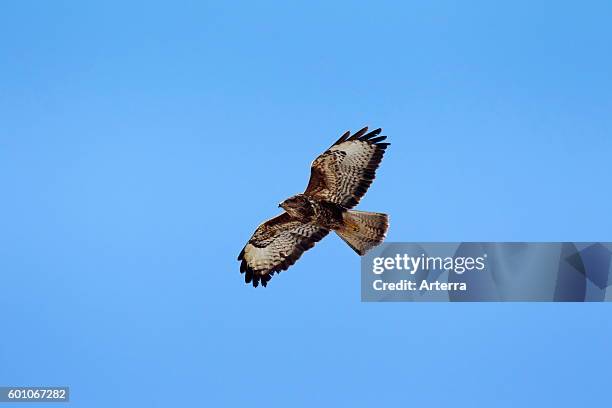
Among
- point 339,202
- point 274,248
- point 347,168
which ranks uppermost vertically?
point 347,168

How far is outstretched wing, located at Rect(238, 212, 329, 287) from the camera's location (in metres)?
5.15

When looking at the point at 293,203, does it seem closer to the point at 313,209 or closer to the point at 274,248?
the point at 313,209

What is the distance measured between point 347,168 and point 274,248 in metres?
0.49

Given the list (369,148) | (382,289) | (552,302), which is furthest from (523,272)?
(369,148)

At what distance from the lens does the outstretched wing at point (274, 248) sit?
5152mm

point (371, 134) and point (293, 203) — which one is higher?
point (371, 134)

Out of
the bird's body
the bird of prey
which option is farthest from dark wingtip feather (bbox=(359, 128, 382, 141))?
the bird's body

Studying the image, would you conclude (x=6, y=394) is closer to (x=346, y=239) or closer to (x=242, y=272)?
(x=242, y=272)

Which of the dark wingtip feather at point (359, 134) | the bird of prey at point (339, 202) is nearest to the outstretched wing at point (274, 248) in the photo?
the bird of prey at point (339, 202)

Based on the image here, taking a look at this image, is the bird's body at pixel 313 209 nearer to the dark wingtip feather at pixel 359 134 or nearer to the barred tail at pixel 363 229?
the barred tail at pixel 363 229

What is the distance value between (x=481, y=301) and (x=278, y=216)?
1001mm

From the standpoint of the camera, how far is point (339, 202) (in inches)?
198

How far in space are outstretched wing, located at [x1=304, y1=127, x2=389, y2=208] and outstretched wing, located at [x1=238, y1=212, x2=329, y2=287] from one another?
7.7 inches

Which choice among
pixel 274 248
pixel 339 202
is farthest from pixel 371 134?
pixel 274 248
